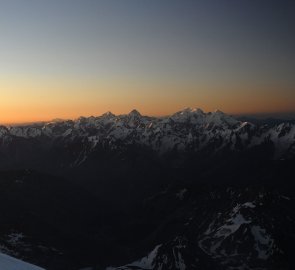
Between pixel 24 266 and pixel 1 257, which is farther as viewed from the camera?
pixel 1 257
